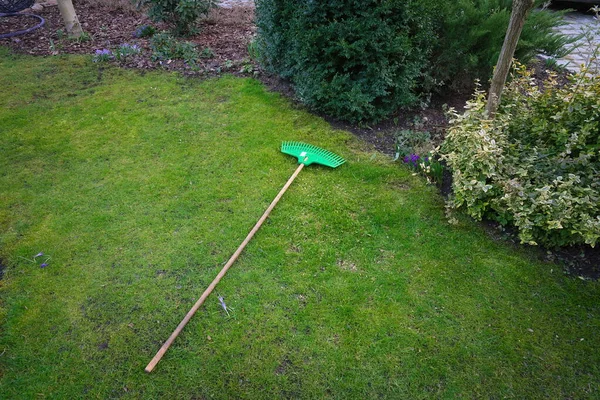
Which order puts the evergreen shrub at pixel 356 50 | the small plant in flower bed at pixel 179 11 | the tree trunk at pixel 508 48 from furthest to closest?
the small plant in flower bed at pixel 179 11 → the evergreen shrub at pixel 356 50 → the tree trunk at pixel 508 48

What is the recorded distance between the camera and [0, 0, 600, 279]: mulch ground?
3.16 meters

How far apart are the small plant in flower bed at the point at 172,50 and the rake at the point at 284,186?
107 inches

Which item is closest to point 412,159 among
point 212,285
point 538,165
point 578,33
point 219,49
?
point 538,165

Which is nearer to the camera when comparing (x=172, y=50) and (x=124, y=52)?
(x=124, y=52)

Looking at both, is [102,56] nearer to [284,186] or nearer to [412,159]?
[284,186]

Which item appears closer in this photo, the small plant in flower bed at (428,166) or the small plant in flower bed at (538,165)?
the small plant in flower bed at (538,165)

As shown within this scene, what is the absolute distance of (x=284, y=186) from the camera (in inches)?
142

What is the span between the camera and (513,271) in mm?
2883

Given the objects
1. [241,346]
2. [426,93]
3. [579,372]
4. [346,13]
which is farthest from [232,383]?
[426,93]

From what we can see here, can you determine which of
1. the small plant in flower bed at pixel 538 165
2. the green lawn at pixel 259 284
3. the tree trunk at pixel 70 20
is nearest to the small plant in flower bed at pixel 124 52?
the tree trunk at pixel 70 20

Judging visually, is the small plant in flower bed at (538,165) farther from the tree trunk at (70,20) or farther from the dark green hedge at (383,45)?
the tree trunk at (70,20)

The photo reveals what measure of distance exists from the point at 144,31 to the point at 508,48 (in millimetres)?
5752

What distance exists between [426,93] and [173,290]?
360 centimetres

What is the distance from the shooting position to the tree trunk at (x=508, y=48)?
2959 mm
